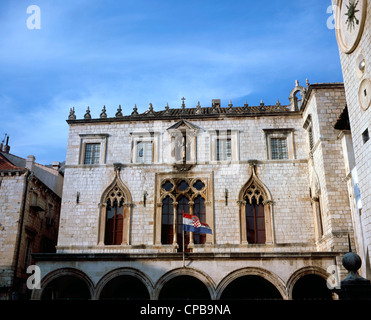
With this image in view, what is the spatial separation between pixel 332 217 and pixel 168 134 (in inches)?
366

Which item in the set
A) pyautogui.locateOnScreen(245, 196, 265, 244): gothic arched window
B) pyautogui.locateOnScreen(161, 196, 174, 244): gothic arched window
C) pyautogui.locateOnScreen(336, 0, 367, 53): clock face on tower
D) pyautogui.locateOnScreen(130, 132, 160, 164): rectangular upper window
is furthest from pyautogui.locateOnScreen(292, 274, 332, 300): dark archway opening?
pyautogui.locateOnScreen(336, 0, 367, 53): clock face on tower

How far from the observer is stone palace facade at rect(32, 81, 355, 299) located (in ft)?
58.9

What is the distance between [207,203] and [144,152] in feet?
14.4

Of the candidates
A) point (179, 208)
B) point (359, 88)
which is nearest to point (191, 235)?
point (179, 208)

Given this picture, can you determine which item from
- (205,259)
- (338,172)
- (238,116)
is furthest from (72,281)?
(338,172)

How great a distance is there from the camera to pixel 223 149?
21938mm

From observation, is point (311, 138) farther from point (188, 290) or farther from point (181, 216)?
point (188, 290)

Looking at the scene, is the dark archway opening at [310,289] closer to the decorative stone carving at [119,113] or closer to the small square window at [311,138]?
the small square window at [311,138]

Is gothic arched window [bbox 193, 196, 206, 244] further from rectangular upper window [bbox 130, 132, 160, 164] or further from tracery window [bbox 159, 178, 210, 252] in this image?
rectangular upper window [bbox 130, 132, 160, 164]

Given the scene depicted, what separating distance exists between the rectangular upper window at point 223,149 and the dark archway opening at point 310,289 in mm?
6955

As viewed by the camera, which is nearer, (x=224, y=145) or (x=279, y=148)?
(x=279, y=148)

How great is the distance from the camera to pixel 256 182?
21.0 m

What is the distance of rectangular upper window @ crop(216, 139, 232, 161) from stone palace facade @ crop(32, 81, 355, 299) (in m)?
0.06
